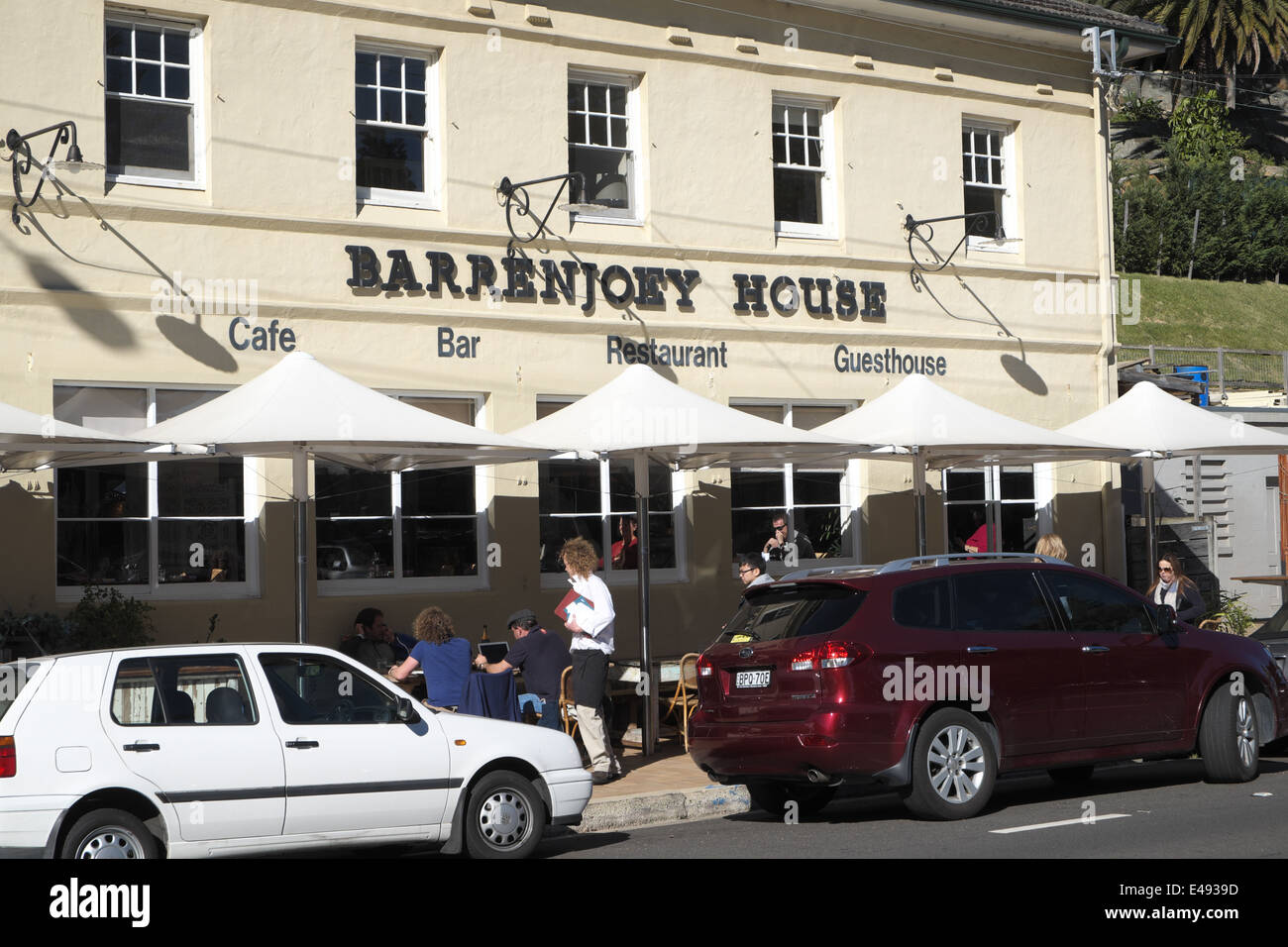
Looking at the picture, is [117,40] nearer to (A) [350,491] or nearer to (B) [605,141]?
(A) [350,491]

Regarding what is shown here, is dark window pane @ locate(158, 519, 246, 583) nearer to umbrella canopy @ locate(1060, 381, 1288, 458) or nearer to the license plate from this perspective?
the license plate

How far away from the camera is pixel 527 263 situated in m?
16.3

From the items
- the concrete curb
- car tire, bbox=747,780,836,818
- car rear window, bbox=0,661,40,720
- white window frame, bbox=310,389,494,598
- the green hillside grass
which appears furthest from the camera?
the green hillside grass

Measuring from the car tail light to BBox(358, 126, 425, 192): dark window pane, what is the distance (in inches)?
296

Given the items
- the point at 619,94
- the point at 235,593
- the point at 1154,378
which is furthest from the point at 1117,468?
the point at 235,593

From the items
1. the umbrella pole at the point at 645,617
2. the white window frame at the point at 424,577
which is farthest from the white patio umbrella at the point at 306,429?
the white window frame at the point at 424,577

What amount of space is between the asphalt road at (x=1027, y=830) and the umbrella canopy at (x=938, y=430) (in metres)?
3.98

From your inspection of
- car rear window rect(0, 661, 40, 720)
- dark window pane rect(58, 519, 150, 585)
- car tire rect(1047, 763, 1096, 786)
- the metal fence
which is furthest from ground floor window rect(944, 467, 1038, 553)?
car rear window rect(0, 661, 40, 720)

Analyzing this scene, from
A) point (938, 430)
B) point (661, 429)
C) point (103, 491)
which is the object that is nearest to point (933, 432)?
point (938, 430)

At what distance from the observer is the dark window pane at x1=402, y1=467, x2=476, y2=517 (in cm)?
1580

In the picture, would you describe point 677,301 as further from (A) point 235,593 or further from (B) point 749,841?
(B) point 749,841

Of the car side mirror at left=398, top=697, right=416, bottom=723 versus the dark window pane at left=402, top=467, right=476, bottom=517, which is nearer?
the car side mirror at left=398, top=697, right=416, bottom=723

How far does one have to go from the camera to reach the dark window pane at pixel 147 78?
47.2 ft

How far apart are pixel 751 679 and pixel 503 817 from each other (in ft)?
6.98
